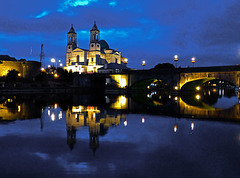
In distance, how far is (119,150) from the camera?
26.5 ft

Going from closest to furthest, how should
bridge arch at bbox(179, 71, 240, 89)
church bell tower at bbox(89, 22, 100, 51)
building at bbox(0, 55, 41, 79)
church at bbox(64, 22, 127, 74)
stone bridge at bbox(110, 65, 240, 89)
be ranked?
1. bridge arch at bbox(179, 71, 240, 89)
2. stone bridge at bbox(110, 65, 240, 89)
3. building at bbox(0, 55, 41, 79)
4. church at bbox(64, 22, 127, 74)
5. church bell tower at bbox(89, 22, 100, 51)

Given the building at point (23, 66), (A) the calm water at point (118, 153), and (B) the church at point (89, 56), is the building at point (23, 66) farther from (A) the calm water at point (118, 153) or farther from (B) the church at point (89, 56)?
(A) the calm water at point (118, 153)

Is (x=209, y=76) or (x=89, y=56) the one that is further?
(x=89, y=56)

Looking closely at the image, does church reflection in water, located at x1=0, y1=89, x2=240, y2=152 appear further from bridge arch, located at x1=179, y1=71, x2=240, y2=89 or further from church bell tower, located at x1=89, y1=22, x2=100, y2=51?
church bell tower, located at x1=89, y1=22, x2=100, y2=51

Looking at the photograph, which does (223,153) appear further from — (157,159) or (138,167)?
(138,167)

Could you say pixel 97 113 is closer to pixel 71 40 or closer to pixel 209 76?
pixel 209 76

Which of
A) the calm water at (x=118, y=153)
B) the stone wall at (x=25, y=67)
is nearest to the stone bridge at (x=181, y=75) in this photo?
the stone wall at (x=25, y=67)

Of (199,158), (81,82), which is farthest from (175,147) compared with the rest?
(81,82)

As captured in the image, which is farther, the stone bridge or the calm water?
the stone bridge

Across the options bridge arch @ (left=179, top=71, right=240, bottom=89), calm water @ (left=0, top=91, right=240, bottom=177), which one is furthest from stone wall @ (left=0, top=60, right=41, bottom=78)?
calm water @ (left=0, top=91, right=240, bottom=177)

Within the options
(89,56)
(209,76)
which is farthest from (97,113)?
(89,56)

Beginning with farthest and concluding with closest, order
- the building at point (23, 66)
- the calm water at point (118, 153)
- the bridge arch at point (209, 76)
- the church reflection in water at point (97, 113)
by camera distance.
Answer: the building at point (23, 66)
the bridge arch at point (209, 76)
the church reflection in water at point (97, 113)
the calm water at point (118, 153)

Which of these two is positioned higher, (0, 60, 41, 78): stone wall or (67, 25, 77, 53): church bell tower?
(67, 25, 77, 53): church bell tower

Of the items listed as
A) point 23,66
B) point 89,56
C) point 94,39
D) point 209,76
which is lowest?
point 209,76
